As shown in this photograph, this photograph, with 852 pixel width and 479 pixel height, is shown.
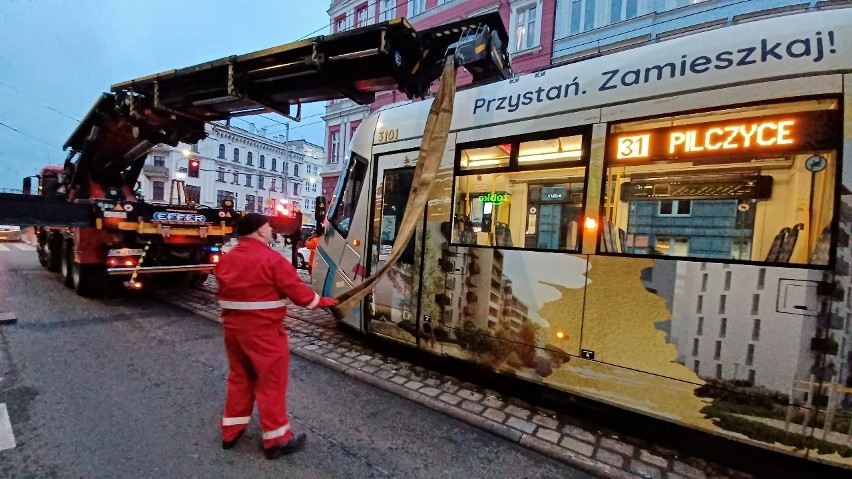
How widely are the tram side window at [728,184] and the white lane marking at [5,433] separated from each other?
182 inches

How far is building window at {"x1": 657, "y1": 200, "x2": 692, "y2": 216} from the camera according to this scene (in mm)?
2850

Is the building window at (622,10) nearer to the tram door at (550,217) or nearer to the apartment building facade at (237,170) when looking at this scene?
the tram door at (550,217)

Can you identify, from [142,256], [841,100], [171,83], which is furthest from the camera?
[142,256]

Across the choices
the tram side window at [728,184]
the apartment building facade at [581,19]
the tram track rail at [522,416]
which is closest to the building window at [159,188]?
the apartment building facade at [581,19]

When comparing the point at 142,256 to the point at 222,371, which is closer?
the point at 222,371

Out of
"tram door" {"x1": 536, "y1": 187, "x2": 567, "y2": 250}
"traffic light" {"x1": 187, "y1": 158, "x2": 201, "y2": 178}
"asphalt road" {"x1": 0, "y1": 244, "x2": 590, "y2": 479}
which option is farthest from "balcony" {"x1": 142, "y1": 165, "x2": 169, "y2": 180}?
"tram door" {"x1": 536, "y1": 187, "x2": 567, "y2": 250}

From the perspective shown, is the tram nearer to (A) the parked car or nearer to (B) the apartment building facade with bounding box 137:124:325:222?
(A) the parked car

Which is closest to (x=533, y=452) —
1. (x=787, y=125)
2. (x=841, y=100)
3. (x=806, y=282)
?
(x=806, y=282)

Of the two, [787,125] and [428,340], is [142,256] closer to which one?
[428,340]

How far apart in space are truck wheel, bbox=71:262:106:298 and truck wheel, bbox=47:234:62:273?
291 cm

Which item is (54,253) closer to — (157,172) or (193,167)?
(193,167)

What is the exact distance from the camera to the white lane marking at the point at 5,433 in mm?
2695

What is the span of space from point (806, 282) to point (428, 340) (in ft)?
10.0

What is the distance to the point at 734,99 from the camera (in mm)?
2604
